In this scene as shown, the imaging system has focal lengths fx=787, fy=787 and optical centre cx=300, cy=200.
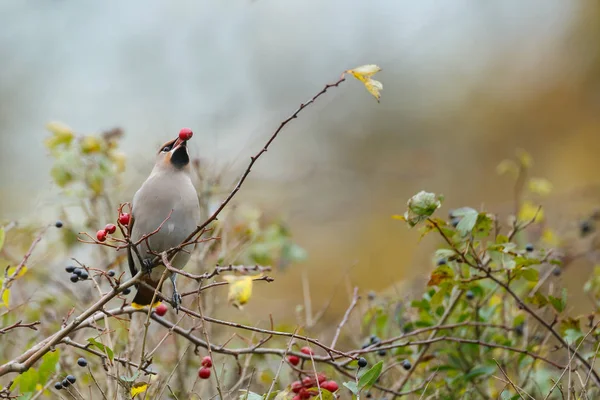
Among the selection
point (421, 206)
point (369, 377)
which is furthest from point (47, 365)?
point (421, 206)

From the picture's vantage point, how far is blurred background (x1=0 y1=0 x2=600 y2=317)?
27.4 ft

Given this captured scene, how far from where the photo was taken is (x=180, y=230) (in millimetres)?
3479

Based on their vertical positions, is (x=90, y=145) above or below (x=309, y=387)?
above

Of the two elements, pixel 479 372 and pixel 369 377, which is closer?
pixel 369 377

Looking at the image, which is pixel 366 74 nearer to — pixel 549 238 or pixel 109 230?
pixel 109 230

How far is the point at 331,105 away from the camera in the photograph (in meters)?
11.0

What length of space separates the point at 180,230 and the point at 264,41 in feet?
28.7

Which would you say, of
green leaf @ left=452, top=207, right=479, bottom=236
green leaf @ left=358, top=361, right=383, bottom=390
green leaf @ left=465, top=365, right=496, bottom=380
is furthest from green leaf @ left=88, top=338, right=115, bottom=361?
green leaf @ left=465, top=365, right=496, bottom=380

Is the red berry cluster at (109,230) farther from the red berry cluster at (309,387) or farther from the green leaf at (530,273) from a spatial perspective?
the green leaf at (530,273)

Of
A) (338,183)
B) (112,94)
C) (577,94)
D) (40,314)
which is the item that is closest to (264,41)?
(112,94)

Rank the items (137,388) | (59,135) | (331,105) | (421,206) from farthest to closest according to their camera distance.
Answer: (331,105) < (59,135) < (421,206) < (137,388)

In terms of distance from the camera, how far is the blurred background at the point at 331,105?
27.4ft

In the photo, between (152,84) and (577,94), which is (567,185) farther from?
(152,84)

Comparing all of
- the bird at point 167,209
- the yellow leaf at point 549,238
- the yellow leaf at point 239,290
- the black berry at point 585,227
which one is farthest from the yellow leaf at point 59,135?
the black berry at point 585,227
